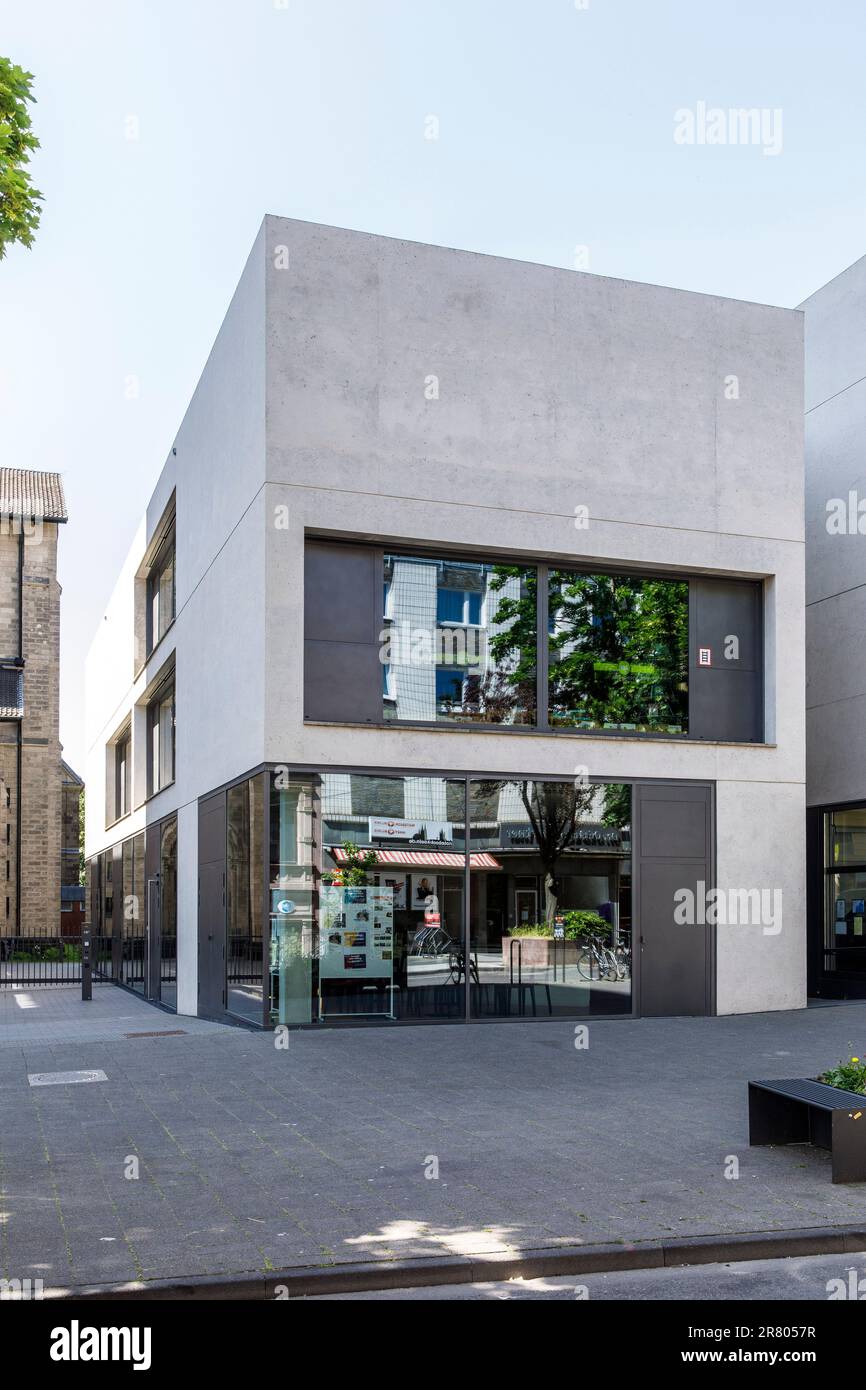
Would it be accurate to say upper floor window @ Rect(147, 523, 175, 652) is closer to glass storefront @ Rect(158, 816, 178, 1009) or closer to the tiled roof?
glass storefront @ Rect(158, 816, 178, 1009)

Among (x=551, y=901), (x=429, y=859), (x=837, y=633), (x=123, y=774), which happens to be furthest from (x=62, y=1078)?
(x=123, y=774)

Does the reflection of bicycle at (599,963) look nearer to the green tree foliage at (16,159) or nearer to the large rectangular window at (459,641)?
the large rectangular window at (459,641)

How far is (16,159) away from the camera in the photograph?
9367 millimetres

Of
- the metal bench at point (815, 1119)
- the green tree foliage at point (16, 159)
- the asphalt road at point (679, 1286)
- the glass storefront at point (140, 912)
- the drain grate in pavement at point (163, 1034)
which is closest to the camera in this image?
the asphalt road at point (679, 1286)

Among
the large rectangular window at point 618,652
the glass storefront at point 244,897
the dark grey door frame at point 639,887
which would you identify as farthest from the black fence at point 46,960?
the large rectangular window at point 618,652

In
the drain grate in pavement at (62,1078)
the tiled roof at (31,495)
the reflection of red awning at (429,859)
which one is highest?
the tiled roof at (31,495)

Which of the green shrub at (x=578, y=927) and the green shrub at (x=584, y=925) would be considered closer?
the green shrub at (x=578, y=927)

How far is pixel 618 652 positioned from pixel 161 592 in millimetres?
13253

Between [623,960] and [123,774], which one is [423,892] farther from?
[123,774]

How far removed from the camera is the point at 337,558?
1711cm

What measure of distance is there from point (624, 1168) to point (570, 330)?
12498mm

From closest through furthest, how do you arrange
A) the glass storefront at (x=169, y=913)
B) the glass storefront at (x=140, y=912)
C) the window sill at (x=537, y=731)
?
the window sill at (x=537, y=731) → the glass storefront at (x=169, y=913) → the glass storefront at (x=140, y=912)

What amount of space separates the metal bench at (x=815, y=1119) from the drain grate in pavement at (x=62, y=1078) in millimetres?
6295

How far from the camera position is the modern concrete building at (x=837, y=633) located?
21.6 m
